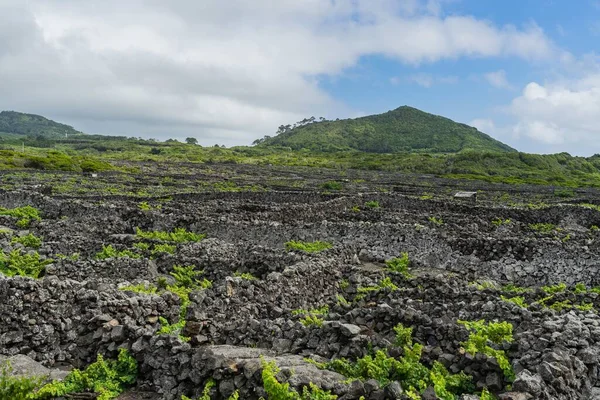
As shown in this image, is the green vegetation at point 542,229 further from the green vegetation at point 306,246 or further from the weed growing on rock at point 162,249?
the weed growing on rock at point 162,249

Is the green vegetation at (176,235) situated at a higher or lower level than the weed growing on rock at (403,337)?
lower

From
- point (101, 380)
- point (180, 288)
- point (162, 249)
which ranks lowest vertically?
point (101, 380)

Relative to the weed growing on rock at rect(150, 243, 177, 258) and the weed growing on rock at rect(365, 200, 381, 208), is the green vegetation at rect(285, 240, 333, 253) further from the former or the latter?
the weed growing on rock at rect(365, 200, 381, 208)

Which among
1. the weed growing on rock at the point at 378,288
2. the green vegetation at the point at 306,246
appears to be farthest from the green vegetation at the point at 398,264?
the green vegetation at the point at 306,246

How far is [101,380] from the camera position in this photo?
365 inches

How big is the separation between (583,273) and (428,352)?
1256 cm

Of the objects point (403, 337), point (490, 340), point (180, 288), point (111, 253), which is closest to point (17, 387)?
point (180, 288)

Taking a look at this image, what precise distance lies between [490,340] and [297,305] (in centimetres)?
662

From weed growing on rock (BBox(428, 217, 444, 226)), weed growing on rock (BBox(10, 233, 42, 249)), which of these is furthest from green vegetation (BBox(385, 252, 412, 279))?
weed growing on rock (BBox(10, 233, 42, 249))

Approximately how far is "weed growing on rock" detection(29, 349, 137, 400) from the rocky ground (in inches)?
8.8

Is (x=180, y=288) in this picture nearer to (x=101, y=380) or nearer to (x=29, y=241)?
(x=101, y=380)

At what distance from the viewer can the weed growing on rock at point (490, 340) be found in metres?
8.19

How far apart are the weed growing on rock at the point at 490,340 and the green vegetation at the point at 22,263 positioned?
13.3 meters

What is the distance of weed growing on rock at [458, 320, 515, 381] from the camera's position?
8.19 meters
